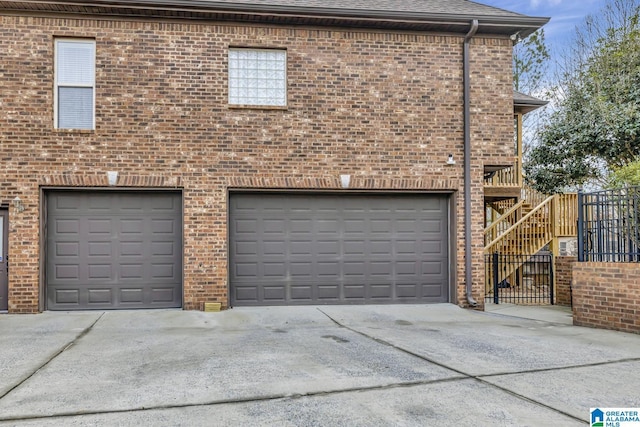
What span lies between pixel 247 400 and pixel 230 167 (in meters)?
5.78

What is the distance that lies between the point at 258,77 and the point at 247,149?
58.9 inches

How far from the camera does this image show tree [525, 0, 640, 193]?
15.8 metres

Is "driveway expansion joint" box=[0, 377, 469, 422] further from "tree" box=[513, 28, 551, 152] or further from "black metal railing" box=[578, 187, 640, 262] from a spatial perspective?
"tree" box=[513, 28, 551, 152]

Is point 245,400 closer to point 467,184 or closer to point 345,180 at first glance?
point 345,180

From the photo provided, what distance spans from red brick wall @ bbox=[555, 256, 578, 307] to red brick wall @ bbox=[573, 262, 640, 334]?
3313 mm

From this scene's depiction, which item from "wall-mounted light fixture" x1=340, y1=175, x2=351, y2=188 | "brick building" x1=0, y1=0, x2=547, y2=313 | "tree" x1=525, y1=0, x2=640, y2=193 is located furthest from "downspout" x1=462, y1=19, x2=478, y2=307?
"tree" x1=525, y1=0, x2=640, y2=193

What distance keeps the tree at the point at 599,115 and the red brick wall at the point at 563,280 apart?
5.61 meters

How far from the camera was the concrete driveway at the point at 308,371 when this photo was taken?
13.0 feet

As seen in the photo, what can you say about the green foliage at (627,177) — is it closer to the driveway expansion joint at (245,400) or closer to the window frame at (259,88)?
the driveway expansion joint at (245,400)

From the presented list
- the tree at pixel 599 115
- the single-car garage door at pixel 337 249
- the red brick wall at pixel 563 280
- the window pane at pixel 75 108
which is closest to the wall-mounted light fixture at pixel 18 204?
the window pane at pixel 75 108

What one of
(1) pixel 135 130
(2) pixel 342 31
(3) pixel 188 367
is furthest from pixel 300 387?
(2) pixel 342 31

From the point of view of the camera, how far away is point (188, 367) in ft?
17.5

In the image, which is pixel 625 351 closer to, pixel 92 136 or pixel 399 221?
pixel 399 221
